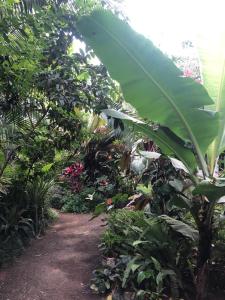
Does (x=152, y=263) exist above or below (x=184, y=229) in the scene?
below

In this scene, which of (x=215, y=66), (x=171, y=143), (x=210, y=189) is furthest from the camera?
(x=171, y=143)

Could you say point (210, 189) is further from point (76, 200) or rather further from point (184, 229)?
point (76, 200)

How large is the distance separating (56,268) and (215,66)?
10.6 feet

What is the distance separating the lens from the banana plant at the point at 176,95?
266 cm

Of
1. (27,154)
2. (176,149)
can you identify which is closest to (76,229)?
(27,154)

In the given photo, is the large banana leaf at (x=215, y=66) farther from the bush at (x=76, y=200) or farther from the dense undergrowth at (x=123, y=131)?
the bush at (x=76, y=200)

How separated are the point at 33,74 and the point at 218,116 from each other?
1993 millimetres

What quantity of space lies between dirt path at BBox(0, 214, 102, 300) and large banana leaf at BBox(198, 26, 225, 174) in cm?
237

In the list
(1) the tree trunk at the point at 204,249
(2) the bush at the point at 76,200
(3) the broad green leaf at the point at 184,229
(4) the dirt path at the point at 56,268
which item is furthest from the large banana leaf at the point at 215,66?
(2) the bush at the point at 76,200

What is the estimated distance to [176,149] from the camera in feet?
10.9

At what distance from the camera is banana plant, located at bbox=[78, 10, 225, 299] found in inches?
105

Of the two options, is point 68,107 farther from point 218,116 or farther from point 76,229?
point 76,229

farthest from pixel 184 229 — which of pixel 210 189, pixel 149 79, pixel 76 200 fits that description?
pixel 76 200

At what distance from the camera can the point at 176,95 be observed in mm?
2852
